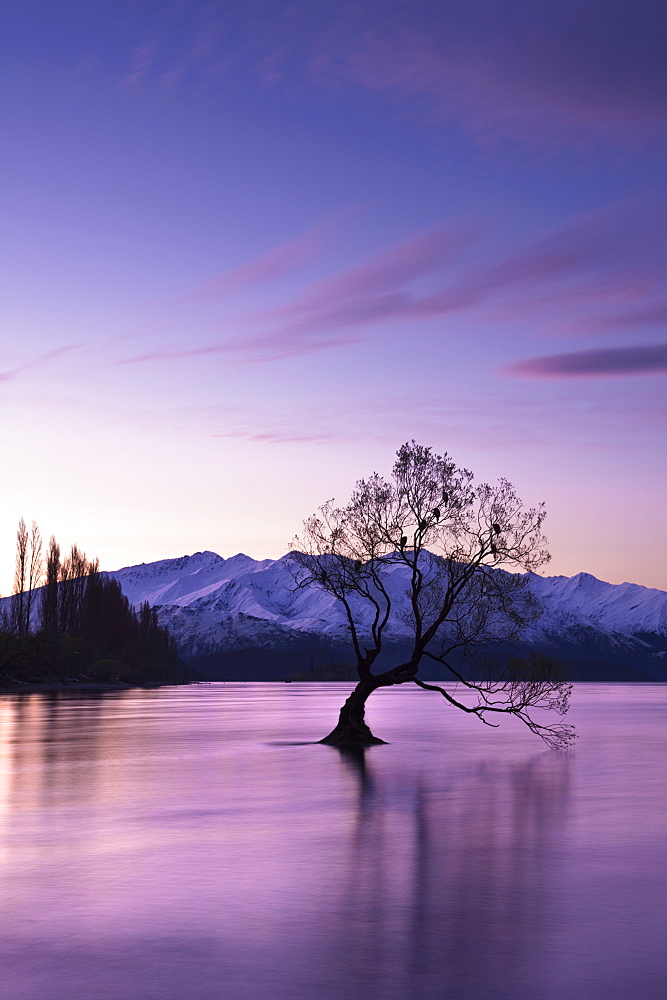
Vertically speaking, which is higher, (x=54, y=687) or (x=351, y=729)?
(x=351, y=729)

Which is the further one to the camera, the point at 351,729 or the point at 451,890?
the point at 351,729

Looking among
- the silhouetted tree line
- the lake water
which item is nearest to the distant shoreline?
the silhouetted tree line

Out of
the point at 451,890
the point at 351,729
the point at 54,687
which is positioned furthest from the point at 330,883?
the point at 54,687

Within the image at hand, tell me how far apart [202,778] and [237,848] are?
15931mm

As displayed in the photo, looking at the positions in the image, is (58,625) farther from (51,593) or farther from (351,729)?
(351,729)

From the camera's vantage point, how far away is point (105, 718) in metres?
81.8

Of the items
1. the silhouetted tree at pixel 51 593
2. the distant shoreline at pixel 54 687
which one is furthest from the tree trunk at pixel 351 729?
the silhouetted tree at pixel 51 593

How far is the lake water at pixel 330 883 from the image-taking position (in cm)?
1255

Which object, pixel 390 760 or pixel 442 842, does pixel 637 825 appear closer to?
pixel 442 842

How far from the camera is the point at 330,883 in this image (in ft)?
60.3

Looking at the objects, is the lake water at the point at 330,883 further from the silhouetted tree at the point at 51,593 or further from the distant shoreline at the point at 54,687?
the silhouetted tree at the point at 51,593

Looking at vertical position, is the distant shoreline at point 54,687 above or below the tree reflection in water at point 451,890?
below

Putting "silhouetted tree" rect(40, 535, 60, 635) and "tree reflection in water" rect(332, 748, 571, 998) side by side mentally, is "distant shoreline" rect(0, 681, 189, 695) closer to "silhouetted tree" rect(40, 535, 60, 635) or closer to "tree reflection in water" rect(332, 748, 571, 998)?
"silhouetted tree" rect(40, 535, 60, 635)

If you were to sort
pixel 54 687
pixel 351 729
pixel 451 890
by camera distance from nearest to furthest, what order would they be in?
pixel 451 890
pixel 351 729
pixel 54 687
